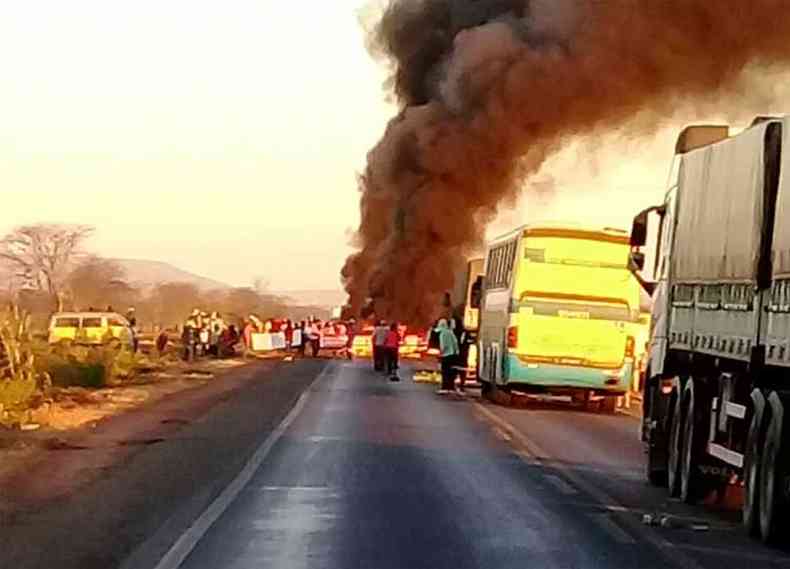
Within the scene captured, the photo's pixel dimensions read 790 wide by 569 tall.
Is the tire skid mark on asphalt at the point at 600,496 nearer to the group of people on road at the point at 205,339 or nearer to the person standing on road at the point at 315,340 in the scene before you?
the group of people on road at the point at 205,339

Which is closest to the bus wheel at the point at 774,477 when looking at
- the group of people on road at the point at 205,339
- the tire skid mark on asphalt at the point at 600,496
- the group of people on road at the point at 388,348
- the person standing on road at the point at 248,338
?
the tire skid mark on asphalt at the point at 600,496

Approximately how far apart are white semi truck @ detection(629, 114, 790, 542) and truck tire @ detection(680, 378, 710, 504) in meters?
0.01

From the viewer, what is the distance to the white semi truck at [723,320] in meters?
14.3

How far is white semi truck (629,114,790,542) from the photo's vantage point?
14.3m

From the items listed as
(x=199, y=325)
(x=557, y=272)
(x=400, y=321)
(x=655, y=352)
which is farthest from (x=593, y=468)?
(x=199, y=325)

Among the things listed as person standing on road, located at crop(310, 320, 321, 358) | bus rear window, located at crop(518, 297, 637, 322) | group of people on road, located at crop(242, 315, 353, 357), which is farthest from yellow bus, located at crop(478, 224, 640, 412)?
person standing on road, located at crop(310, 320, 321, 358)

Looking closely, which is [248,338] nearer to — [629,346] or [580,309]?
[580,309]

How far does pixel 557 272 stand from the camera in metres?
33.2

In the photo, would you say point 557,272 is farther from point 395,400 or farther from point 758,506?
point 758,506

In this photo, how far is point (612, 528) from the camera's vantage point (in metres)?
14.6

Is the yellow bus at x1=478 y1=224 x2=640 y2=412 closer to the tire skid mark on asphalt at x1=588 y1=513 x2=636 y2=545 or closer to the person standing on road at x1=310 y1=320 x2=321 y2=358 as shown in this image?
the tire skid mark on asphalt at x1=588 y1=513 x2=636 y2=545

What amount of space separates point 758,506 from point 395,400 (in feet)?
68.4

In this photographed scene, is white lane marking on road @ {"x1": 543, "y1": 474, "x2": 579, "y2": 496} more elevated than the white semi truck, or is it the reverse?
the white semi truck

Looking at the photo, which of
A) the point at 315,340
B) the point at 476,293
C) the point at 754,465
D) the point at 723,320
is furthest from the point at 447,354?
the point at 315,340
